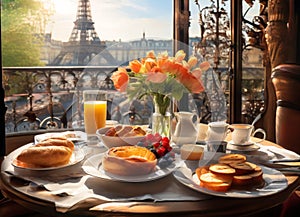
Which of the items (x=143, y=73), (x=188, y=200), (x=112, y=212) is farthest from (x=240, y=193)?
(x=143, y=73)

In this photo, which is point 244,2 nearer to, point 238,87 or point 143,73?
point 238,87

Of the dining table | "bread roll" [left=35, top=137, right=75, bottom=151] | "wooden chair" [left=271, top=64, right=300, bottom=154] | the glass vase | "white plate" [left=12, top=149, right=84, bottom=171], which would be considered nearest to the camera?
the dining table

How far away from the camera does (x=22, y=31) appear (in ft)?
13.7

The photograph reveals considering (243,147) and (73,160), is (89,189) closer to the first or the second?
(73,160)

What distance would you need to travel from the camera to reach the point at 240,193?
112cm

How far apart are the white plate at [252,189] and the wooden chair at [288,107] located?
130 cm

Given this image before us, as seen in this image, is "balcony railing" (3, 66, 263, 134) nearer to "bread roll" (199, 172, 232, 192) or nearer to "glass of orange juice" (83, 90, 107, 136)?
"glass of orange juice" (83, 90, 107, 136)

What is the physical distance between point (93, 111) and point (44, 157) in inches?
22.0

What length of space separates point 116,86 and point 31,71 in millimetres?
2751

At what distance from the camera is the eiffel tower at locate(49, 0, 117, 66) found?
3.97 metres

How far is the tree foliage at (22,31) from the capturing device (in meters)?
4.06

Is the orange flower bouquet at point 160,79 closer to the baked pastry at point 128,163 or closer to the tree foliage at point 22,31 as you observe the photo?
the baked pastry at point 128,163

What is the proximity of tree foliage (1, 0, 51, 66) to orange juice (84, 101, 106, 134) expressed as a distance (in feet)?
8.38

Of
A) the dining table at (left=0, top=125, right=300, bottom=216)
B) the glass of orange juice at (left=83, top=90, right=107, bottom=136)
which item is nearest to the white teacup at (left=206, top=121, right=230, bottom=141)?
the dining table at (left=0, top=125, right=300, bottom=216)
